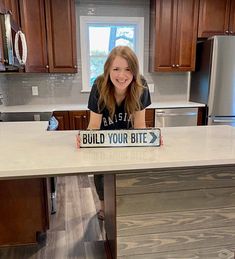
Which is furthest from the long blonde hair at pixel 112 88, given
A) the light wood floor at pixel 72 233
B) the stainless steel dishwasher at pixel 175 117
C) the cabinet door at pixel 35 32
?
the cabinet door at pixel 35 32

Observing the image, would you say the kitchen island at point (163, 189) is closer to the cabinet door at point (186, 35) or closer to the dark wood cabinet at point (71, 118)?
the dark wood cabinet at point (71, 118)

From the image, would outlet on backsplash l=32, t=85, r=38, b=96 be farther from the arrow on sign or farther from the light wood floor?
the arrow on sign

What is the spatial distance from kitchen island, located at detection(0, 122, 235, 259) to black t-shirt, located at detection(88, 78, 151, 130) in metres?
0.41

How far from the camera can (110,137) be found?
129 centimetres

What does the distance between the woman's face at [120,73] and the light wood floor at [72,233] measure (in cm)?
123

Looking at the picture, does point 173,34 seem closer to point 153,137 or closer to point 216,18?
point 216,18

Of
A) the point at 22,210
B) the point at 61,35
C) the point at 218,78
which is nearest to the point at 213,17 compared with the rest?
the point at 218,78

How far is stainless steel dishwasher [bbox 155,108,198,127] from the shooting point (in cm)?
338

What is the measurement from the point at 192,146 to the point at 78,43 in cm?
284

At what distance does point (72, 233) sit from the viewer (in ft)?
6.94

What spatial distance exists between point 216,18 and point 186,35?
462 millimetres

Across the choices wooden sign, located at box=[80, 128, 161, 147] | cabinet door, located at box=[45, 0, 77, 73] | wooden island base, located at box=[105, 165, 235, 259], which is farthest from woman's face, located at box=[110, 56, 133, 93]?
cabinet door, located at box=[45, 0, 77, 73]

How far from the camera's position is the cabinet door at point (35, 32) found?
3.15 m

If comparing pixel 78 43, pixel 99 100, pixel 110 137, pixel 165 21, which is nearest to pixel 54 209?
pixel 99 100
